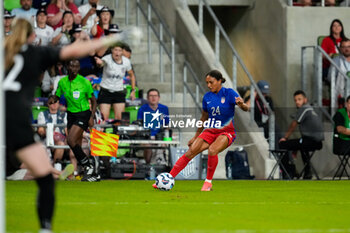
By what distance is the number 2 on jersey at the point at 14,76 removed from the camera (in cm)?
716

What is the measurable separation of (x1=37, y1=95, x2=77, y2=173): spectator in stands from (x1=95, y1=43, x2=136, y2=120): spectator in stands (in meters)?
1.02

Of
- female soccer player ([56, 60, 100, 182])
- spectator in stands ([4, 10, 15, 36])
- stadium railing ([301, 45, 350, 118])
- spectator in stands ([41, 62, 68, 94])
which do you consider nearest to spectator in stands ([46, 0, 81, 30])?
spectator in stands ([4, 10, 15, 36])

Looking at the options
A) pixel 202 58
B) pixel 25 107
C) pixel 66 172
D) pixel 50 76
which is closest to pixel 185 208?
pixel 66 172

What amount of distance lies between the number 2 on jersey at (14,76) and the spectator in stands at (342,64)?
1468cm

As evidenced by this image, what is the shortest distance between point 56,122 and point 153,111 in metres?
2.15

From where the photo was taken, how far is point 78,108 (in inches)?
659

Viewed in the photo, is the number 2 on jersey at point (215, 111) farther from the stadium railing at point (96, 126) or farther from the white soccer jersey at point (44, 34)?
the white soccer jersey at point (44, 34)

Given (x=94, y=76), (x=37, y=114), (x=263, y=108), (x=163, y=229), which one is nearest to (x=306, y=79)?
(x=263, y=108)

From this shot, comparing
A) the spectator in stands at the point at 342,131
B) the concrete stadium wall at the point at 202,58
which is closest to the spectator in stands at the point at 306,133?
the spectator in stands at the point at 342,131

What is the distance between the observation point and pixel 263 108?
837 inches

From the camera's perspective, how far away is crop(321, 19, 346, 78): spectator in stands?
21.8 m

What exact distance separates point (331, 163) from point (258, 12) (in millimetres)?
5436

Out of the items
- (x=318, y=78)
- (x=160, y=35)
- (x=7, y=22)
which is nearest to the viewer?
(x=7, y=22)

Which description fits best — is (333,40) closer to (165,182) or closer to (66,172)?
(165,182)
